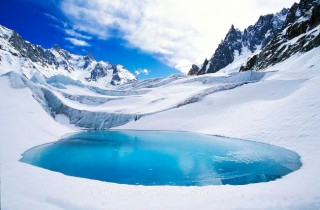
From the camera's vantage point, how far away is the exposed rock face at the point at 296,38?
63.3 m

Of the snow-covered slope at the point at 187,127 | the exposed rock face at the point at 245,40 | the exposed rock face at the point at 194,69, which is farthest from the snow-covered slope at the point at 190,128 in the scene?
the exposed rock face at the point at 194,69

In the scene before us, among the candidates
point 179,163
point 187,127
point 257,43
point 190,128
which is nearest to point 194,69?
point 257,43

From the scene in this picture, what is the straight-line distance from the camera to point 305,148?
2212 centimetres

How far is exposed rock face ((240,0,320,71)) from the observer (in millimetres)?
63344

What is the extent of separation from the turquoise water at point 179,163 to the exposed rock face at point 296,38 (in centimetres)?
4429

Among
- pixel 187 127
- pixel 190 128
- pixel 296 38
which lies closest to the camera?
pixel 190 128

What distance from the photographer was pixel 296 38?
7269 cm

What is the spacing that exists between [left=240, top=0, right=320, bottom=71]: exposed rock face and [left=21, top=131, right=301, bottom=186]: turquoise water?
44288mm

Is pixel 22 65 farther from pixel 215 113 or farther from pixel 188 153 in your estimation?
pixel 188 153

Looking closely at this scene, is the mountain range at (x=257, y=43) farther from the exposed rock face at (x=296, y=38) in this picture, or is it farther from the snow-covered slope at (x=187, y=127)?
the snow-covered slope at (x=187, y=127)

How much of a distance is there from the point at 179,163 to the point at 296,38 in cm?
6655

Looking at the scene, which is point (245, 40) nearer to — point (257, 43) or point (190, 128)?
point (257, 43)

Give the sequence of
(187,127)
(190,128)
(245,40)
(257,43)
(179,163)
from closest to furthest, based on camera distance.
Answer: (179,163) → (190,128) → (187,127) → (257,43) → (245,40)

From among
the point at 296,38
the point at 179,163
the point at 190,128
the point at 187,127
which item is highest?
the point at 296,38
